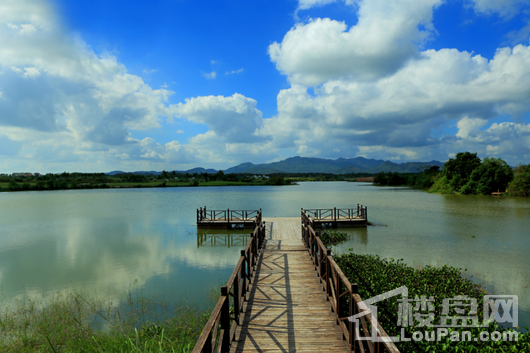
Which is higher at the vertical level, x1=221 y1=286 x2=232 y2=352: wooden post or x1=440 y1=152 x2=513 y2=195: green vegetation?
x1=440 y1=152 x2=513 y2=195: green vegetation

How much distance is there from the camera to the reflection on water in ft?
60.3

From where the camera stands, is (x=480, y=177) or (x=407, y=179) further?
(x=407, y=179)

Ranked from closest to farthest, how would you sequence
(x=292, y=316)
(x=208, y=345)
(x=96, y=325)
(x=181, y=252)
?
1. (x=208, y=345)
2. (x=292, y=316)
3. (x=96, y=325)
4. (x=181, y=252)

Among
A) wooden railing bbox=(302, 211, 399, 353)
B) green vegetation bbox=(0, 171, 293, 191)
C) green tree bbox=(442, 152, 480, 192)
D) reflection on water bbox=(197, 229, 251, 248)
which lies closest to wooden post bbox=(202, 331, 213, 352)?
wooden railing bbox=(302, 211, 399, 353)

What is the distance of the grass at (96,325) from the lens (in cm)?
667

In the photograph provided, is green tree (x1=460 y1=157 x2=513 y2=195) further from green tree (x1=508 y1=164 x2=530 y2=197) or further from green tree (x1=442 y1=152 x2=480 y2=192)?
green tree (x1=508 y1=164 x2=530 y2=197)

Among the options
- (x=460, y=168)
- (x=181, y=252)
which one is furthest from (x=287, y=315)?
(x=460, y=168)

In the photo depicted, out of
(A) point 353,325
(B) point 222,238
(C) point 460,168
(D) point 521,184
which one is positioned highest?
(C) point 460,168

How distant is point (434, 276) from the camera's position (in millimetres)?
9445

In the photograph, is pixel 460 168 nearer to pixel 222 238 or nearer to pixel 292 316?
pixel 222 238

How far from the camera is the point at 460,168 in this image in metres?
59.4
